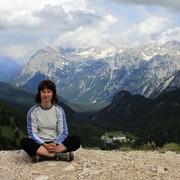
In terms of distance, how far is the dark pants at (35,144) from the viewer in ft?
69.4

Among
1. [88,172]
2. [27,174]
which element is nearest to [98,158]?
[88,172]

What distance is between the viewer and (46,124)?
21.4 metres

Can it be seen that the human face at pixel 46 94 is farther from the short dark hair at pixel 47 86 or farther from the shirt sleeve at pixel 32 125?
the shirt sleeve at pixel 32 125

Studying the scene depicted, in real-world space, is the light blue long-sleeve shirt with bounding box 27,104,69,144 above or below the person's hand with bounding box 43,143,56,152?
above

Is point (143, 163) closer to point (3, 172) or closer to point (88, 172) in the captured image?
point (88, 172)

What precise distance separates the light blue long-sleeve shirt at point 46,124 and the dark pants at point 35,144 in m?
0.26

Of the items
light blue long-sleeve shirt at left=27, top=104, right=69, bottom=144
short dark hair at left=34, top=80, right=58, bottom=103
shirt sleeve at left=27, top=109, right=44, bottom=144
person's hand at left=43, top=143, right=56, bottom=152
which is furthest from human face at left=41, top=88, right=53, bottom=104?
person's hand at left=43, top=143, right=56, bottom=152

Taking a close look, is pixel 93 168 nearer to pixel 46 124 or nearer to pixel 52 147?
pixel 52 147

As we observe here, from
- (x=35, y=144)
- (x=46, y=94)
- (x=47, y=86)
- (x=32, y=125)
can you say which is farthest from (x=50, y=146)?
(x=47, y=86)

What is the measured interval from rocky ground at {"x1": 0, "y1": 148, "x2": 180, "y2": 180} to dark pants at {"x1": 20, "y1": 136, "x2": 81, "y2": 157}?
76cm

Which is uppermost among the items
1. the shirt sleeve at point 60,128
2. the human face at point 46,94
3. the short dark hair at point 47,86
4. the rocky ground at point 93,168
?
the short dark hair at point 47,86

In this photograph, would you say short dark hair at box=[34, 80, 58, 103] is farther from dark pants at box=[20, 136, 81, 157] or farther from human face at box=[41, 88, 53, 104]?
dark pants at box=[20, 136, 81, 157]

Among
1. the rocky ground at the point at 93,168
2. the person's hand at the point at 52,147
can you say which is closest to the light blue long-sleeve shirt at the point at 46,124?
the person's hand at the point at 52,147

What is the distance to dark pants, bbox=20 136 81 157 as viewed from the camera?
21.2 metres
